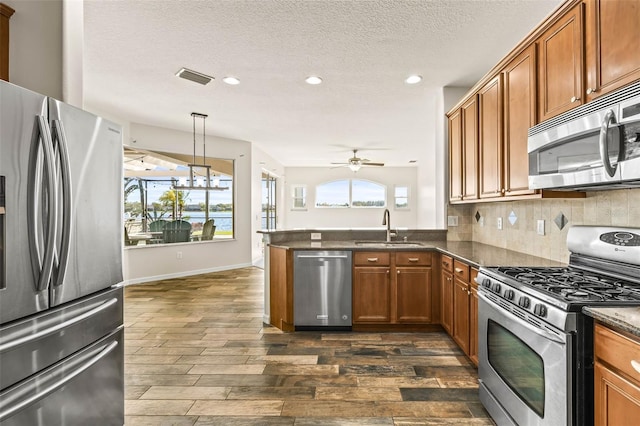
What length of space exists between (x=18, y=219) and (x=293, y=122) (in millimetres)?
4736

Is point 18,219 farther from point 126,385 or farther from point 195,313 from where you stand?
point 195,313

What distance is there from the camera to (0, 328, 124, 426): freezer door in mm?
1284

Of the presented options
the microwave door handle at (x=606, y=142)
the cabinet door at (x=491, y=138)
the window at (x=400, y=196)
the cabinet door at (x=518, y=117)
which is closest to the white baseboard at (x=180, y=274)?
the cabinet door at (x=491, y=138)

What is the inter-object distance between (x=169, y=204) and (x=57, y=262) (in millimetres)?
5329

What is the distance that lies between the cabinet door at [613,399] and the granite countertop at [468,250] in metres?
1.06

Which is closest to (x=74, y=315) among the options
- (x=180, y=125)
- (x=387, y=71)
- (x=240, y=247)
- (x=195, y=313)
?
(x=195, y=313)

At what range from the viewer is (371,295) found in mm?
3557

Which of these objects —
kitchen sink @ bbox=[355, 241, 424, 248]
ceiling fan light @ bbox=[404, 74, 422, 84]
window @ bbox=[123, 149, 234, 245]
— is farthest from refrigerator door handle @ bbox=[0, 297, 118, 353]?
window @ bbox=[123, 149, 234, 245]

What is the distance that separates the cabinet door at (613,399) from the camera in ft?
3.80

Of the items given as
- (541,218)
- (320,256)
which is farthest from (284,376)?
(541,218)

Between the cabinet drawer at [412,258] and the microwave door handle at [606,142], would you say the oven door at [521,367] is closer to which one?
the microwave door handle at [606,142]

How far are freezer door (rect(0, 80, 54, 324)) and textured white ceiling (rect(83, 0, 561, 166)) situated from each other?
1.53 meters

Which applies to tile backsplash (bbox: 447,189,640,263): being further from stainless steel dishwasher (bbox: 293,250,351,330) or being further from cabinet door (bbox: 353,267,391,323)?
stainless steel dishwasher (bbox: 293,250,351,330)

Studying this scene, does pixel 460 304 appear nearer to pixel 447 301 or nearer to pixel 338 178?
pixel 447 301
